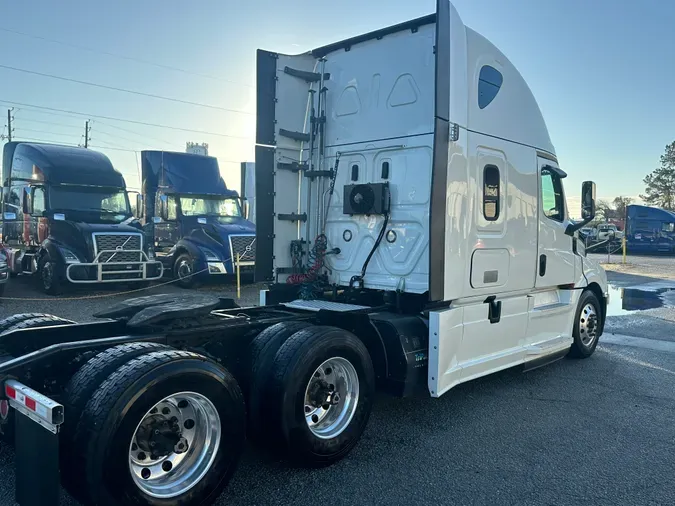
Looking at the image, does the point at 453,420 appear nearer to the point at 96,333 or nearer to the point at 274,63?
the point at 96,333

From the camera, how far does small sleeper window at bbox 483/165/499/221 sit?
5.43 m

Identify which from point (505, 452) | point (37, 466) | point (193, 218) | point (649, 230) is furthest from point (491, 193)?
point (649, 230)

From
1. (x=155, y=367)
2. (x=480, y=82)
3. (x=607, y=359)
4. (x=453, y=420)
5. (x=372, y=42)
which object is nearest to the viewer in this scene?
(x=155, y=367)

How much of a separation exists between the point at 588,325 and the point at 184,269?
9.38 metres

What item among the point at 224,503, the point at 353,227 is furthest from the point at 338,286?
the point at 224,503

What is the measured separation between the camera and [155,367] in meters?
3.06

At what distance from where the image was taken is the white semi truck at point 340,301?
3.06 m

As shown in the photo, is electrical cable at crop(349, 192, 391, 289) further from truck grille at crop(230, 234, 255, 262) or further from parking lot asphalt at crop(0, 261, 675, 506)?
truck grille at crop(230, 234, 255, 262)

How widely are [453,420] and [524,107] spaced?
342cm

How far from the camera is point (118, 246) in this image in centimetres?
1202

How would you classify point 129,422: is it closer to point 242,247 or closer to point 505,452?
point 505,452

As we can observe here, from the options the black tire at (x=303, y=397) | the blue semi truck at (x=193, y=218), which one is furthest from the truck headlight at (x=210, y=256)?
the black tire at (x=303, y=397)

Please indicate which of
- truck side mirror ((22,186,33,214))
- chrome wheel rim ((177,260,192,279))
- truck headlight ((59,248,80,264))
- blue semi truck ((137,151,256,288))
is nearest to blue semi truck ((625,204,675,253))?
blue semi truck ((137,151,256,288))

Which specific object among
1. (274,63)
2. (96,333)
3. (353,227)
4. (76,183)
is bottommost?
(96,333)
